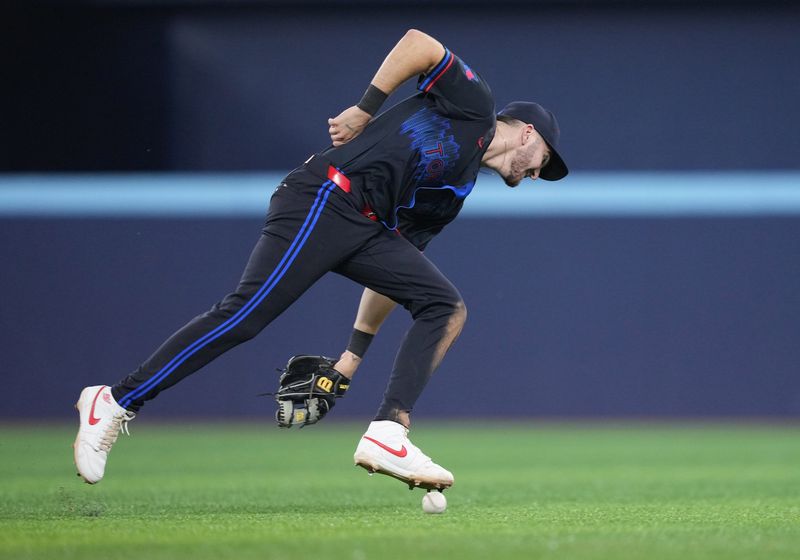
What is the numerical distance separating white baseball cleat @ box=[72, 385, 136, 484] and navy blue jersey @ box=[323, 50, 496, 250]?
1004mm

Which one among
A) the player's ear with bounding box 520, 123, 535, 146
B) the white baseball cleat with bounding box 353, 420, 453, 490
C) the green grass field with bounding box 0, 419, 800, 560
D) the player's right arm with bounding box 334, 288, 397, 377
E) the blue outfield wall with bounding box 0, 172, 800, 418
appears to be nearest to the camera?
the green grass field with bounding box 0, 419, 800, 560

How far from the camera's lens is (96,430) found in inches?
139

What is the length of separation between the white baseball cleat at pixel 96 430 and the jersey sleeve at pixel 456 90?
135 centimetres

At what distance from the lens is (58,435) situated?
8.41 m

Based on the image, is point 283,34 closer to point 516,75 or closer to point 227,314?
point 516,75

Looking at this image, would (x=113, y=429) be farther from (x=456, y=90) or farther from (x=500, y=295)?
(x=500, y=295)

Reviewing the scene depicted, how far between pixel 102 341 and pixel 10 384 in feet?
2.73

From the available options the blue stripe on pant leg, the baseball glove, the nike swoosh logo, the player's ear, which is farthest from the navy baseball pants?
the player's ear

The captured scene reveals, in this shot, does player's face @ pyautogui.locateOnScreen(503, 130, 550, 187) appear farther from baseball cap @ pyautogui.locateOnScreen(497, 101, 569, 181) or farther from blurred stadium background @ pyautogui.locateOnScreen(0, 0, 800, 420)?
blurred stadium background @ pyautogui.locateOnScreen(0, 0, 800, 420)

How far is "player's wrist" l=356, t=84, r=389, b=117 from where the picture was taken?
356cm

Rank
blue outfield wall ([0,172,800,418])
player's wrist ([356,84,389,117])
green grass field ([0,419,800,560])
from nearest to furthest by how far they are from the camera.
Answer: green grass field ([0,419,800,560]) < player's wrist ([356,84,389,117]) < blue outfield wall ([0,172,800,418])

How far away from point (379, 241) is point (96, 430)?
3.40 ft

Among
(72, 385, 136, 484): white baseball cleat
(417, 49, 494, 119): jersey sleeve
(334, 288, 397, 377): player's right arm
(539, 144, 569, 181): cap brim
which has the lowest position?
(72, 385, 136, 484): white baseball cleat

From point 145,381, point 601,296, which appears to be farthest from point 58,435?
point 145,381
